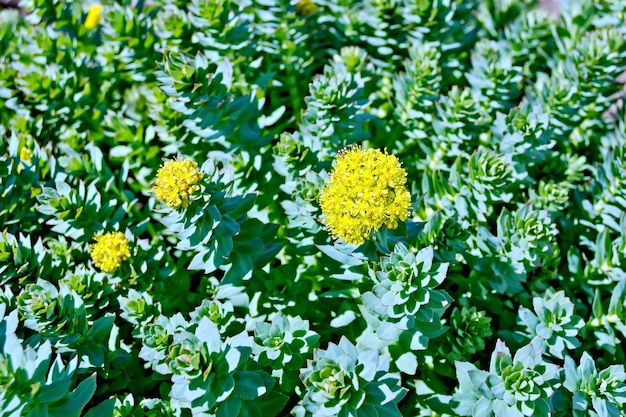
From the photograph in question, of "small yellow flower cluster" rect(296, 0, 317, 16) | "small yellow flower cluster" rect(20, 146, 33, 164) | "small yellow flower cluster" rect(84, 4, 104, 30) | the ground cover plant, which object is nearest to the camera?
the ground cover plant

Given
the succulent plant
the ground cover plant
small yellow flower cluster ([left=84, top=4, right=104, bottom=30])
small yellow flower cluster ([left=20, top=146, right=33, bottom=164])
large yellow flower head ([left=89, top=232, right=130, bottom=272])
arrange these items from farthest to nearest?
small yellow flower cluster ([left=84, top=4, right=104, bottom=30]) → small yellow flower cluster ([left=20, top=146, right=33, bottom=164]) → large yellow flower head ([left=89, top=232, right=130, bottom=272]) → the ground cover plant → the succulent plant

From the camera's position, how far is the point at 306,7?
402cm

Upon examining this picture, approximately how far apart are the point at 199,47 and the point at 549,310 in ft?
8.01

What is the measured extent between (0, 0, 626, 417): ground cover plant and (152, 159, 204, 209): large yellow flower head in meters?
0.01

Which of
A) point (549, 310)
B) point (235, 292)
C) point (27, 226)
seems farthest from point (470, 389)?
point (27, 226)

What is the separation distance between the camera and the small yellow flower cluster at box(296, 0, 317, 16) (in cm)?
399

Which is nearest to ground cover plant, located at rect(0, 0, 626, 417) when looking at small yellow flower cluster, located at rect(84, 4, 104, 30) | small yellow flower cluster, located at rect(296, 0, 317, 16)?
small yellow flower cluster, located at rect(296, 0, 317, 16)

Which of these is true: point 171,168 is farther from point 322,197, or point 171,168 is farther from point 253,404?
point 253,404

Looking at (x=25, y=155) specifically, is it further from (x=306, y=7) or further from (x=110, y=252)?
(x=306, y=7)

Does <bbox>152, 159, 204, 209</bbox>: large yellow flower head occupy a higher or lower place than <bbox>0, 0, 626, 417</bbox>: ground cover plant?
higher

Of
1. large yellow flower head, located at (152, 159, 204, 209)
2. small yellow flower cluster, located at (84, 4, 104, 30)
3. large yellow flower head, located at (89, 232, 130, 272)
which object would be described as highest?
large yellow flower head, located at (152, 159, 204, 209)

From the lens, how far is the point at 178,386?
2.11m

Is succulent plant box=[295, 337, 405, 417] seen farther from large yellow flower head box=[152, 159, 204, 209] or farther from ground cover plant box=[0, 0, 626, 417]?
large yellow flower head box=[152, 159, 204, 209]

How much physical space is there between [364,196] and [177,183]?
0.67 metres
